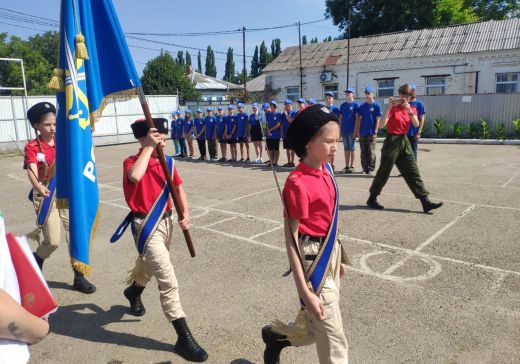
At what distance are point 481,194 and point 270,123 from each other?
6.98 metres

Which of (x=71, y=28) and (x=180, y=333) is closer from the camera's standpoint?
(x=71, y=28)

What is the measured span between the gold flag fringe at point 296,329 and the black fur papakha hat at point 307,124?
1.08m

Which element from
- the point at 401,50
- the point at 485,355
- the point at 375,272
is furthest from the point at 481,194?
the point at 401,50

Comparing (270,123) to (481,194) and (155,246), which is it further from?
(155,246)

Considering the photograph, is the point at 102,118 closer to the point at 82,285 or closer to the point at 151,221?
the point at 82,285

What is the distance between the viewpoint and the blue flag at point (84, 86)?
3.25m

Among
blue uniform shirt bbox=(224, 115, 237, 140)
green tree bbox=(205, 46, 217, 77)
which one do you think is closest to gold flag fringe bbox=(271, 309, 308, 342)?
blue uniform shirt bbox=(224, 115, 237, 140)

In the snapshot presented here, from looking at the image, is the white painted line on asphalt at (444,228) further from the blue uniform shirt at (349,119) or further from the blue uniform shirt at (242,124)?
the blue uniform shirt at (242,124)

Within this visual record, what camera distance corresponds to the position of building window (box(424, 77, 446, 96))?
26.5 m

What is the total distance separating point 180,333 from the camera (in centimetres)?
344

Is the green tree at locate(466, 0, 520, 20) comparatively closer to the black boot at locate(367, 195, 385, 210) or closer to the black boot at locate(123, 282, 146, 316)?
the black boot at locate(367, 195, 385, 210)

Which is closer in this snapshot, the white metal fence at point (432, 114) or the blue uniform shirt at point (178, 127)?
the blue uniform shirt at point (178, 127)

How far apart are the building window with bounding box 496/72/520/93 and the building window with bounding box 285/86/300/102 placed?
14395mm

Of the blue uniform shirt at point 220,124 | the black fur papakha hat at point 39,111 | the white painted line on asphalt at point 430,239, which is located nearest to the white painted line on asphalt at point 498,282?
the white painted line on asphalt at point 430,239
